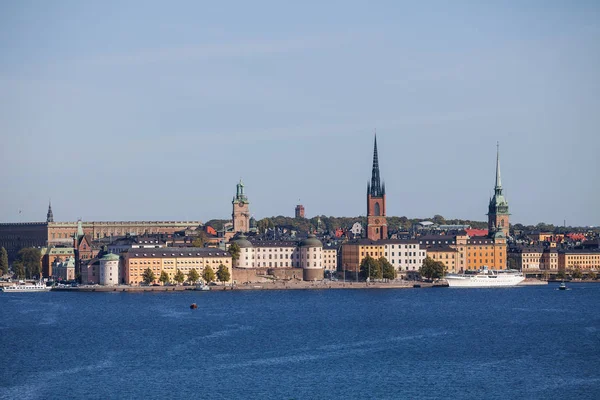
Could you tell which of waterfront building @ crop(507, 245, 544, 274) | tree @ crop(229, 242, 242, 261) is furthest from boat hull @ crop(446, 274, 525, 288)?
tree @ crop(229, 242, 242, 261)

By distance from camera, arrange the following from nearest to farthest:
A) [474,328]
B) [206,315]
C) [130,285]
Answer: [474,328], [206,315], [130,285]

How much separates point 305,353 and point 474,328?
39.2ft

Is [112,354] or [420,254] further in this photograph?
[420,254]

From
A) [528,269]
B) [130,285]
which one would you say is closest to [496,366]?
[130,285]

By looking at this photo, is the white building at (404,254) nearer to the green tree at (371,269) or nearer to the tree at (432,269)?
the tree at (432,269)

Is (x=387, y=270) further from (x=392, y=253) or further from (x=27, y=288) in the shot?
(x=27, y=288)

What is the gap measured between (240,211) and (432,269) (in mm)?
27086

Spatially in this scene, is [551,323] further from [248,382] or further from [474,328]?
[248,382]

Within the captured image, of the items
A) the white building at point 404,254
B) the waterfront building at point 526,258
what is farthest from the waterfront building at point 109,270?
the waterfront building at point 526,258

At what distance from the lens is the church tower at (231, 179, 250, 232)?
4633 inches

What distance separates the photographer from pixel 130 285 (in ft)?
289

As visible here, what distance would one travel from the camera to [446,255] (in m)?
103

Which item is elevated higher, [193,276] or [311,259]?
[311,259]

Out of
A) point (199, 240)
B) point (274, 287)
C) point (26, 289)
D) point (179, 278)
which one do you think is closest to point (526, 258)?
point (199, 240)
